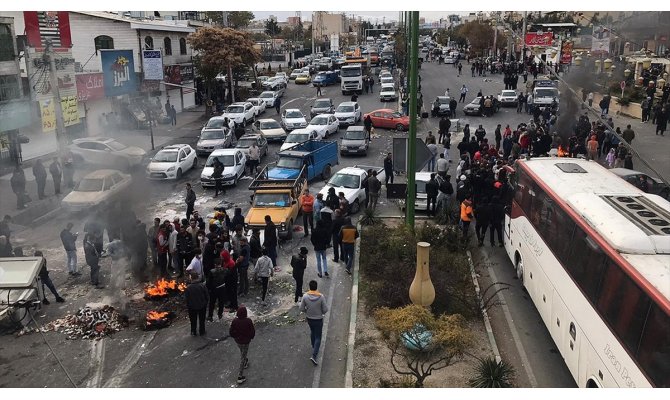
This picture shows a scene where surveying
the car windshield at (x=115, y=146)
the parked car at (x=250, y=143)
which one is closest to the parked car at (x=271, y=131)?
the parked car at (x=250, y=143)

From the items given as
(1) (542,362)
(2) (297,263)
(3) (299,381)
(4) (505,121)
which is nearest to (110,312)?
(2) (297,263)

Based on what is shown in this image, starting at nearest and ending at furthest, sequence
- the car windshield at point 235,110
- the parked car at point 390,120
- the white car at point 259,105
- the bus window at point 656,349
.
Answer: the bus window at point 656,349 → the parked car at point 390,120 → the car windshield at point 235,110 → the white car at point 259,105

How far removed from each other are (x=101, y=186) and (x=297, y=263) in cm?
1078

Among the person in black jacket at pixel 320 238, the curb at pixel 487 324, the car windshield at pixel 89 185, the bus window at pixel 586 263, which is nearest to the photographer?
the bus window at pixel 586 263

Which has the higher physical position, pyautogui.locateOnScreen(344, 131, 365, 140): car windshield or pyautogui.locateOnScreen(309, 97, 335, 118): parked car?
pyautogui.locateOnScreen(309, 97, 335, 118): parked car

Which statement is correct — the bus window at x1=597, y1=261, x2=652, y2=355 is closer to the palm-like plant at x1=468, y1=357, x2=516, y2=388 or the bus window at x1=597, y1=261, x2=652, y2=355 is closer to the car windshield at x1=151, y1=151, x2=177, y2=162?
the palm-like plant at x1=468, y1=357, x2=516, y2=388

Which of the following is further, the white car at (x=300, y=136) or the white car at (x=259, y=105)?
the white car at (x=259, y=105)

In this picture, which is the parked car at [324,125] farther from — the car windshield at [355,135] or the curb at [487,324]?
the curb at [487,324]

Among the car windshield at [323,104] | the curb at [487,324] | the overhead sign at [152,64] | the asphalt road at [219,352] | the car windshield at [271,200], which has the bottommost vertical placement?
the asphalt road at [219,352]

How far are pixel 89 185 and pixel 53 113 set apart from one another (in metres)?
8.27

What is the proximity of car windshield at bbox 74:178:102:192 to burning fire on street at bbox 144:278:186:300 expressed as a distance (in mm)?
7983

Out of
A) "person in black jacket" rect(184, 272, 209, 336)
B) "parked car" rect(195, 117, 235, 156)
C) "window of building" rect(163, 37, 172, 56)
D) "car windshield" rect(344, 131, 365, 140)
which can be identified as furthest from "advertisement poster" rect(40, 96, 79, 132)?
"window of building" rect(163, 37, 172, 56)

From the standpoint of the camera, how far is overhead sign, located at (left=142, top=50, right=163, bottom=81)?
A: 119 ft

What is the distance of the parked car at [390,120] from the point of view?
111 ft
